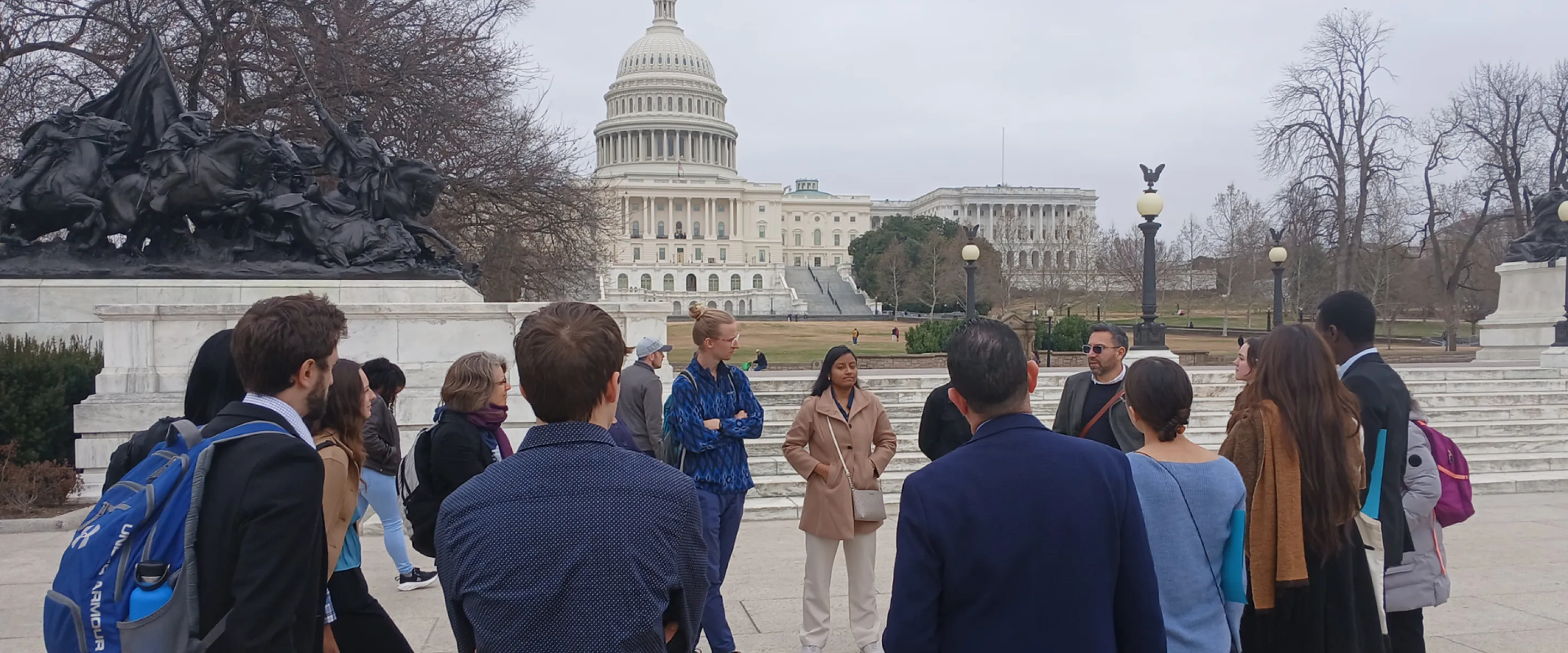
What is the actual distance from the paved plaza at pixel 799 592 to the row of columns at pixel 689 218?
104m

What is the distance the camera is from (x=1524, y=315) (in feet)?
67.5

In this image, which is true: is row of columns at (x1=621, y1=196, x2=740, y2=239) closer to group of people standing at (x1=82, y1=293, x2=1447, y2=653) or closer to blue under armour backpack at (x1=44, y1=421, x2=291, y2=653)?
group of people standing at (x1=82, y1=293, x2=1447, y2=653)

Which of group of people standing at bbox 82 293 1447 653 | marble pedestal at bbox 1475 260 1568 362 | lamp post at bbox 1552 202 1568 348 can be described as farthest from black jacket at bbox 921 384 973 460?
marble pedestal at bbox 1475 260 1568 362


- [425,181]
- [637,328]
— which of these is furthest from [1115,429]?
[425,181]

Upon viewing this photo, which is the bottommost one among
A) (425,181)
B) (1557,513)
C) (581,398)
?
(1557,513)

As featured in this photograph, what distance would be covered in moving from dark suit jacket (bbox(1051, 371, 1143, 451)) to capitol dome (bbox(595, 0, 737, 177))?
356 ft

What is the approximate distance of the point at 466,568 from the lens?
2.04 metres

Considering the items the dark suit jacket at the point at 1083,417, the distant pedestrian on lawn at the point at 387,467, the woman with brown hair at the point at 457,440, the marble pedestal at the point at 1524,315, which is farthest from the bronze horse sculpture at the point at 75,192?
the marble pedestal at the point at 1524,315

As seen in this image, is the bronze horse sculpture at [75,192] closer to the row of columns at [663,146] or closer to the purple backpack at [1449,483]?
the purple backpack at [1449,483]

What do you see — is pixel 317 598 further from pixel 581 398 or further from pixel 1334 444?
pixel 1334 444

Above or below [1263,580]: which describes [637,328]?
above

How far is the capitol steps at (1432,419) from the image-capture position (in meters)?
10.6

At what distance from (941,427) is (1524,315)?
21.0m

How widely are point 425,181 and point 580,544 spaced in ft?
36.6
